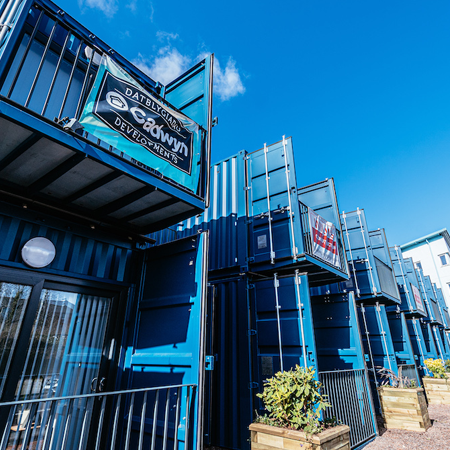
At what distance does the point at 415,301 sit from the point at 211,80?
12060 millimetres

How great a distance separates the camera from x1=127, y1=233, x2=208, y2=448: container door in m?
A: 3.42

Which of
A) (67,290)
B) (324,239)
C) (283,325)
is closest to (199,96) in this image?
(67,290)

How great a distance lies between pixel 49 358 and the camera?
12.4 feet

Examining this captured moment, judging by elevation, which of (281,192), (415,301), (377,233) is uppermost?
(377,233)

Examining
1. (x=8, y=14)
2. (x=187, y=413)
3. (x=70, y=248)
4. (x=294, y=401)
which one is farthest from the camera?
(x=70, y=248)

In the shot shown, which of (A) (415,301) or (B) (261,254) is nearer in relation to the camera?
(B) (261,254)

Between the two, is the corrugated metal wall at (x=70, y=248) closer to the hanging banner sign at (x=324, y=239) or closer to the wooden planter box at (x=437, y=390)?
the hanging banner sign at (x=324, y=239)

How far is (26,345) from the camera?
11.7 ft

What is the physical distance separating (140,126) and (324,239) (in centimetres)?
495

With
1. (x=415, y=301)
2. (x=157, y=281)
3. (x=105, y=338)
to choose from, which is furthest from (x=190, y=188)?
(x=415, y=301)

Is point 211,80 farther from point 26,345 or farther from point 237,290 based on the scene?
point 26,345

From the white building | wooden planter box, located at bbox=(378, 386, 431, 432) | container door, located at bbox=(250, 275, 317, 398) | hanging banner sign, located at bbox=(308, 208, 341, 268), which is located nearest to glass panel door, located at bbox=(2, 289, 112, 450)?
container door, located at bbox=(250, 275, 317, 398)

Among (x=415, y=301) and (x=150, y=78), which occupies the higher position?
(x=150, y=78)

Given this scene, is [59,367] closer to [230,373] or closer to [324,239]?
[230,373]
